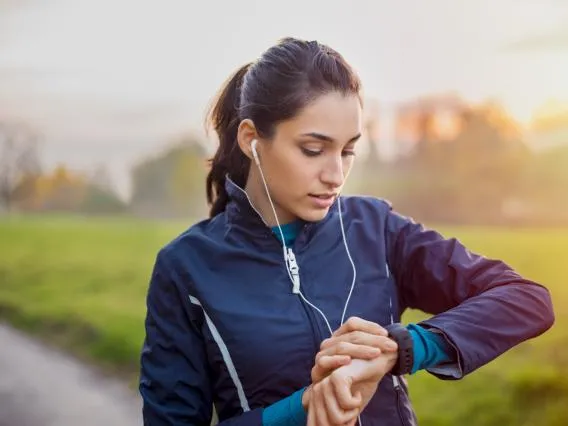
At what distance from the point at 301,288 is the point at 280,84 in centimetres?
34

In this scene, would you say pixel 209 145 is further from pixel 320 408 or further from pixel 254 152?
pixel 320 408

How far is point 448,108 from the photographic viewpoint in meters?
2.72

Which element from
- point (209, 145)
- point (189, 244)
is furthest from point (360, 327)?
point (209, 145)

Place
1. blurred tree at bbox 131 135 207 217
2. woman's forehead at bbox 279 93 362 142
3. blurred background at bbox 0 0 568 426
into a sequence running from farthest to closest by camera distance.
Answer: blurred tree at bbox 131 135 207 217 → blurred background at bbox 0 0 568 426 → woman's forehead at bbox 279 93 362 142

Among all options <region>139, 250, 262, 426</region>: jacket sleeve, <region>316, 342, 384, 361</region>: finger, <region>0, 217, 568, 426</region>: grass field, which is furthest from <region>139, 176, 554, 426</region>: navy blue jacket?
<region>0, 217, 568, 426</region>: grass field

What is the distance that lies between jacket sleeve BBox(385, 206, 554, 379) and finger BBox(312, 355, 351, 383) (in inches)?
5.9

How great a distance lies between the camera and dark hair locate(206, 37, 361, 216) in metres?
1.29

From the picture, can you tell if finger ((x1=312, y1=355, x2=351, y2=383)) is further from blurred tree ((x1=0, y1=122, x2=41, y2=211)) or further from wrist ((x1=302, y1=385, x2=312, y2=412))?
blurred tree ((x1=0, y1=122, x2=41, y2=211))

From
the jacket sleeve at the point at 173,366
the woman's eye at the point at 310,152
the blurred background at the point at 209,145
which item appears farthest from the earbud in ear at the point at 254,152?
the blurred background at the point at 209,145

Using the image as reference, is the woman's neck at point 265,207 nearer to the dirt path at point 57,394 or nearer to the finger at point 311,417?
the finger at point 311,417

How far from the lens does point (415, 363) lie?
119 cm

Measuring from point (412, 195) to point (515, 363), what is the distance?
0.72 m

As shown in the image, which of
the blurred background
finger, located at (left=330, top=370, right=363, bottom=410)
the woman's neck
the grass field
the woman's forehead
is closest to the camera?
finger, located at (left=330, top=370, right=363, bottom=410)

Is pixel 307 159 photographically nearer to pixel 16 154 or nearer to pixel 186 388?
pixel 186 388
